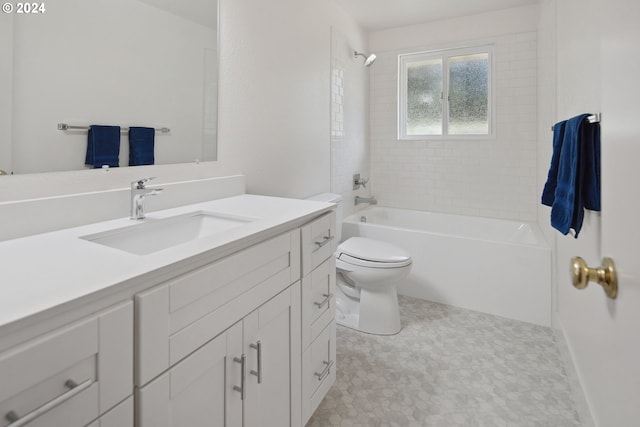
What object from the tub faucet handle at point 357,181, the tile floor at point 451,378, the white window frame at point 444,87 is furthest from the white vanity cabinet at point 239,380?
the white window frame at point 444,87

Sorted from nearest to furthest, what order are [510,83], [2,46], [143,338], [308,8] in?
1. [143,338]
2. [2,46]
3. [308,8]
4. [510,83]

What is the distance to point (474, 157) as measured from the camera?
343 centimetres

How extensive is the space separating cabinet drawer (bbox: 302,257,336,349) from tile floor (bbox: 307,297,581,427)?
1.46 ft

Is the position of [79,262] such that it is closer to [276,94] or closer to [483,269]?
[276,94]

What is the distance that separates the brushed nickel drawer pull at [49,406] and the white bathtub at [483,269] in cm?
252

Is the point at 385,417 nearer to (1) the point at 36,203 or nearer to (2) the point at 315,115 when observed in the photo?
(1) the point at 36,203

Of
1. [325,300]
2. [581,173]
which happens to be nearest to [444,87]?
[581,173]

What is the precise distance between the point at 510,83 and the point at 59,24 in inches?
131

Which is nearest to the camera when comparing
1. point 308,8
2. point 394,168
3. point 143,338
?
point 143,338

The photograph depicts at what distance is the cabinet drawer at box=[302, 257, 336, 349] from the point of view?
1339mm

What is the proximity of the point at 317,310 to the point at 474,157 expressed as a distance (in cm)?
264

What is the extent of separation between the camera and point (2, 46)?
3.27ft

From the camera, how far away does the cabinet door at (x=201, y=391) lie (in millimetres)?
741

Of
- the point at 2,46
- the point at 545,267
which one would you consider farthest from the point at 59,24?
the point at 545,267
